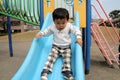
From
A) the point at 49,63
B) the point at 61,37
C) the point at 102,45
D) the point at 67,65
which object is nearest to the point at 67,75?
the point at 67,65

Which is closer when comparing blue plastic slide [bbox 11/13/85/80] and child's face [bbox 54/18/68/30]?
blue plastic slide [bbox 11/13/85/80]

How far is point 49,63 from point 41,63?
0.22 m

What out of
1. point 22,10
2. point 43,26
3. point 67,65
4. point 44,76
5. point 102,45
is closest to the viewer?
point 44,76

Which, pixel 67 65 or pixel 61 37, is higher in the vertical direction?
pixel 61 37

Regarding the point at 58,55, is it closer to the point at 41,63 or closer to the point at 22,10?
the point at 41,63

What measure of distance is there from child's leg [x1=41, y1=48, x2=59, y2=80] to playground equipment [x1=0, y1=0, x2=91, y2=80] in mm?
75

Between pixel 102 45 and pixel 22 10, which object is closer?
pixel 102 45

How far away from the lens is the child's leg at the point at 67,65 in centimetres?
366

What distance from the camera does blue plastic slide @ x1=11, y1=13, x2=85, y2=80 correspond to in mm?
3523

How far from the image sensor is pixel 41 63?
13.5 ft

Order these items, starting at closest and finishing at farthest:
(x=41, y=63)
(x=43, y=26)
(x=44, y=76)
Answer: (x=44, y=76) < (x=41, y=63) < (x=43, y=26)

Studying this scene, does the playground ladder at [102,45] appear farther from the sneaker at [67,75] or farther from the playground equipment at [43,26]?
the sneaker at [67,75]

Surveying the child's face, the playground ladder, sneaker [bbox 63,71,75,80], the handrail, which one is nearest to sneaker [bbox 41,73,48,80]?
sneaker [bbox 63,71,75,80]

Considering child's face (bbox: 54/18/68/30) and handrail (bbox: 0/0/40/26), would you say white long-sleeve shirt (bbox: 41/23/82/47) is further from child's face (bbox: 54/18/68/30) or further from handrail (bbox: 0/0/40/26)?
handrail (bbox: 0/0/40/26)
